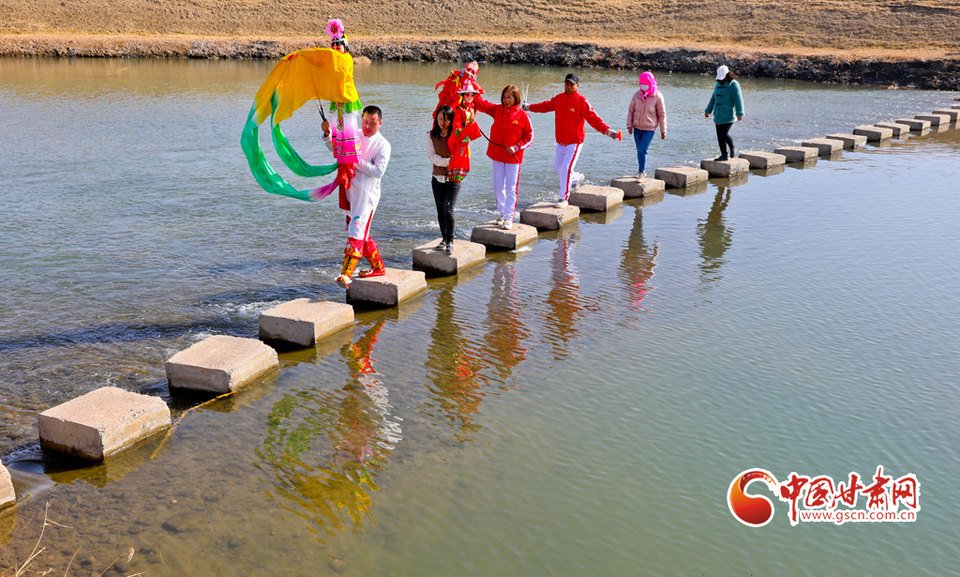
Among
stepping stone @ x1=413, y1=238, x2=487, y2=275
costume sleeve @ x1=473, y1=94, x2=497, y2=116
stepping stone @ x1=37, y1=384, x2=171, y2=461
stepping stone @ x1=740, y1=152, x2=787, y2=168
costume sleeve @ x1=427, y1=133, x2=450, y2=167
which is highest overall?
costume sleeve @ x1=473, y1=94, x2=497, y2=116

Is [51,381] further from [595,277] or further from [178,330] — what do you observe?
[595,277]

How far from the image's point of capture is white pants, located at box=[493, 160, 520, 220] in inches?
374

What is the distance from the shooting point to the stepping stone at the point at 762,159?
14.9 m

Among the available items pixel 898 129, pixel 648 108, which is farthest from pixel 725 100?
pixel 898 129

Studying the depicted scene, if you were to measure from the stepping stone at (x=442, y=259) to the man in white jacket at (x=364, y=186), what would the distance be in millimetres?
1130

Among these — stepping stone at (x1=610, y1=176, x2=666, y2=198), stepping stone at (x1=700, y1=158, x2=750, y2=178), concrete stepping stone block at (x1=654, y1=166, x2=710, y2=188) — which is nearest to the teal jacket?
stepping stone at (x1=700, y1=158, x2=750, y2=178)

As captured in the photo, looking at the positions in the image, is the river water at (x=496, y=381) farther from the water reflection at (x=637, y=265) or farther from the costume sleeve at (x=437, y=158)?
the costume sleeve at (x=437, y=158)

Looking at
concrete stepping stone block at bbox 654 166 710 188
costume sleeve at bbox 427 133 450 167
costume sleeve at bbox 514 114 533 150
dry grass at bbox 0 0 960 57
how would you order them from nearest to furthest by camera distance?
costume sleeve at bbox 427 133 450 167 < costume sleeve at bbox 514 114 533 150 < concrete stepping stone block at bbox 654 166 710 188 < dry grass at bbox 0 0 960 57

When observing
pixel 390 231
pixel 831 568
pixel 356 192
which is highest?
→ pixel 356 192

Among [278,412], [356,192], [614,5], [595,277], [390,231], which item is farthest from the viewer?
[614,5]

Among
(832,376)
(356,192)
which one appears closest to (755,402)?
(832,376)

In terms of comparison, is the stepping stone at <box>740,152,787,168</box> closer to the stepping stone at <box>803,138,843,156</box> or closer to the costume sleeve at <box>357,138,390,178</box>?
the stepping stone at <box>803,138,843,156</box>

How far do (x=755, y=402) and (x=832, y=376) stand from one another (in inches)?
35.4

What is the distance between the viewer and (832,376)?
20.1ft
